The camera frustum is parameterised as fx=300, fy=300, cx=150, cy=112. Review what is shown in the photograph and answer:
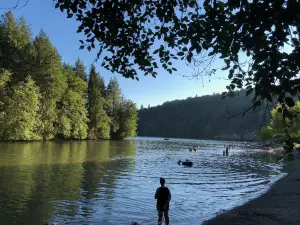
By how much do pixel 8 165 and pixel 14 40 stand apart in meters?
43.5

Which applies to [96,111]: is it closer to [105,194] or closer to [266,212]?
[105,194]

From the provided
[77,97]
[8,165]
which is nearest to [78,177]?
[8,165]

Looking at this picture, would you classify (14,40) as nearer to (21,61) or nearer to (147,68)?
(21,61)

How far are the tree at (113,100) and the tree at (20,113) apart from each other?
45.4 meters

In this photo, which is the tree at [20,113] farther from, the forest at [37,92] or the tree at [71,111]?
the tree at [71,111]

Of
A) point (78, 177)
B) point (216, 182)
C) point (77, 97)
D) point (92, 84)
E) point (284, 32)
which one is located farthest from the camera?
point (92, 84)

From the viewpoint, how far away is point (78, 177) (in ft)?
82.3

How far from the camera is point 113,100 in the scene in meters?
111

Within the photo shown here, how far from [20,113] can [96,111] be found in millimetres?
40205

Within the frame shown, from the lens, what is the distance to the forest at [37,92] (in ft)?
198

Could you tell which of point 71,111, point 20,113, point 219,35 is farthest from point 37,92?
point 219,35

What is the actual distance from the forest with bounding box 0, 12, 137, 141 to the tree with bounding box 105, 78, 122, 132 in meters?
10.2

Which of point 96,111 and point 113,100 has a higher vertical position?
point 113,100

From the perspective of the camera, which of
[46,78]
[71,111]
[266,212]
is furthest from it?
[71,111]
